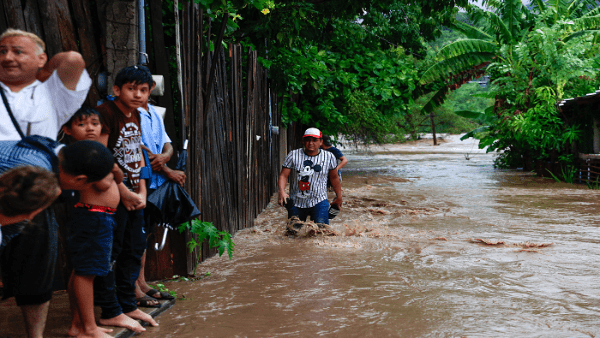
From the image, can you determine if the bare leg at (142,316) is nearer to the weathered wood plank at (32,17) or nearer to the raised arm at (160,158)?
the raised arm at (160,158)

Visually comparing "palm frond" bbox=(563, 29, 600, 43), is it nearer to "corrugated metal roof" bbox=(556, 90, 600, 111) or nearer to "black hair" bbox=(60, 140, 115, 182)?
"corrugated metal roof" bbox=(556, 90, 600, 111)

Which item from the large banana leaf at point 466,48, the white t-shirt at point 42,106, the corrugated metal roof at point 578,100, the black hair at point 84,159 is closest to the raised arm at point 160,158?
the white t-shirt at point 42,106

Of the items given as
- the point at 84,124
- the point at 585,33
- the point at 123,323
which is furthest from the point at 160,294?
the point at 585,33

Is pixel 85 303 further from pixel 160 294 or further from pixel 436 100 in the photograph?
pixel 436 100

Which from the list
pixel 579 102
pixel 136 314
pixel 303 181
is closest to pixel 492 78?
pixel 579 102

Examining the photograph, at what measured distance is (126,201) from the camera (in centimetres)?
334

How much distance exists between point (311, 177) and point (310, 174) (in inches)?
1.5

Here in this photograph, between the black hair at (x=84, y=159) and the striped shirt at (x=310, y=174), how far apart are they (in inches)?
159

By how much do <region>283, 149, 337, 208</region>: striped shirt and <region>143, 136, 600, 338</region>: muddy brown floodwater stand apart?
51cm

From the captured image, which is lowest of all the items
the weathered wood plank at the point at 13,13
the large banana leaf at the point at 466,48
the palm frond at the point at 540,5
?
the weathered wood plank at the point at 13,13

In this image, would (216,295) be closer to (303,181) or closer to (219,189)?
(219,189)

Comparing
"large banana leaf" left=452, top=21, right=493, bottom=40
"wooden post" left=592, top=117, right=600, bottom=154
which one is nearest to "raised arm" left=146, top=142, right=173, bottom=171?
"wooden post" left=592, top=117, right=600, bottom=154

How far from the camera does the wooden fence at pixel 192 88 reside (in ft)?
12.6

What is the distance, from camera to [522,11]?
20516 mm
